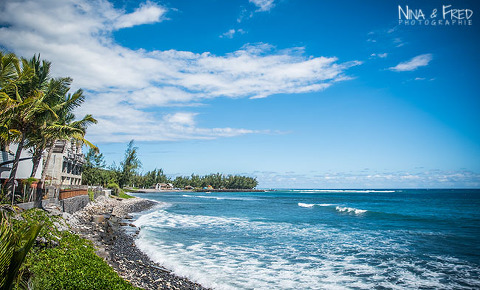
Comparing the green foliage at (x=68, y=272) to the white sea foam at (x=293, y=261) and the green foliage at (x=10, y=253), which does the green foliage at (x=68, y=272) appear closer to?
the green foliage at (x=10, y=253)

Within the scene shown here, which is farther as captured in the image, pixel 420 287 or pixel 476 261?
pixel 476 261

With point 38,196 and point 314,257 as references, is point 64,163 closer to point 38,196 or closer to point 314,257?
point 38,196

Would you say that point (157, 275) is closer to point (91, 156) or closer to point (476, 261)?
point (476, 261)

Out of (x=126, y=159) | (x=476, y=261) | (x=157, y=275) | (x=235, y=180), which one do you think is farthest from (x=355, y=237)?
(x=235, y=180)

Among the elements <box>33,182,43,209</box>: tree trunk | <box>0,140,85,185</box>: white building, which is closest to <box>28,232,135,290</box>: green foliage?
<box>33,182,43,209</box>: tree trunk

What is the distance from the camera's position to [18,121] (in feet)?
48.3

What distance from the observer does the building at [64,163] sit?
1318 inches

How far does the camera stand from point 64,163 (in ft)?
122

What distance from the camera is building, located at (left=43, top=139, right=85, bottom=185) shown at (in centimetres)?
3349

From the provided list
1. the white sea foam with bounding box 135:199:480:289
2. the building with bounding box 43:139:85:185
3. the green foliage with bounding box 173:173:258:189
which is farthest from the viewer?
the green foliage with bounding box 173:173:258:189

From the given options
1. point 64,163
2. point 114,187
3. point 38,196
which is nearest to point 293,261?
point 38,196

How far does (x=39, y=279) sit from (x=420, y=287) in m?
12.7

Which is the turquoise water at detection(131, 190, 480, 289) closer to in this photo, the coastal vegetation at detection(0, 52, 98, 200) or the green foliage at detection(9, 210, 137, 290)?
the green foliage at detection(9, 210, 137, 290)

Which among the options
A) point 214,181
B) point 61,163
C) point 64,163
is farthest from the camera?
point 214,181
